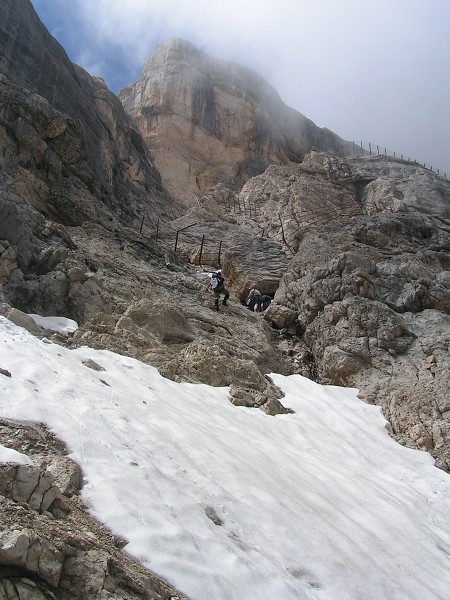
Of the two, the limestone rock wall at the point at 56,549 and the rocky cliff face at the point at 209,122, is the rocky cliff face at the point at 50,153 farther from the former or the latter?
the rocky cliff face at the point at 209,122

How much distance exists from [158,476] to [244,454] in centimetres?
257

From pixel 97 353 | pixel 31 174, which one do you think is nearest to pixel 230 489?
pixel 97 353

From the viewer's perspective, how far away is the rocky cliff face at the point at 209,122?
65.2 meters

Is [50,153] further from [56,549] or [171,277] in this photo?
[56,549]

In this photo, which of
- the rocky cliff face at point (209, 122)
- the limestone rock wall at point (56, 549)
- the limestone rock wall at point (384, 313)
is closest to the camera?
the limestone rock wall at point (56, 549)

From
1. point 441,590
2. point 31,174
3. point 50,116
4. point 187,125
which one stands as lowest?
point 441,590

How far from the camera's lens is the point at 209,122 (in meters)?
69.9

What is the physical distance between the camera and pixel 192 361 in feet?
44.8

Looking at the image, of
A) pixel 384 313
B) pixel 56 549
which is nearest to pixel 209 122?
pixel 384 313

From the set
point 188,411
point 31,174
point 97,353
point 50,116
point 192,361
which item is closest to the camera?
point 188,411


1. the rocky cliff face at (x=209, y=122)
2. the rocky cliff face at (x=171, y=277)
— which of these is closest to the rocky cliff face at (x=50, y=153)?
the rocky cliff face at (x=171, y=277)

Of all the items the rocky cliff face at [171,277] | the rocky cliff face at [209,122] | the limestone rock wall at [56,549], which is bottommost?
the limestone rock wall at [56,549]

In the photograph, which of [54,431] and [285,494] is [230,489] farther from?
[54,431]

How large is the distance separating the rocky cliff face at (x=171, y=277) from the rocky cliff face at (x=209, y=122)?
58.1 feet
